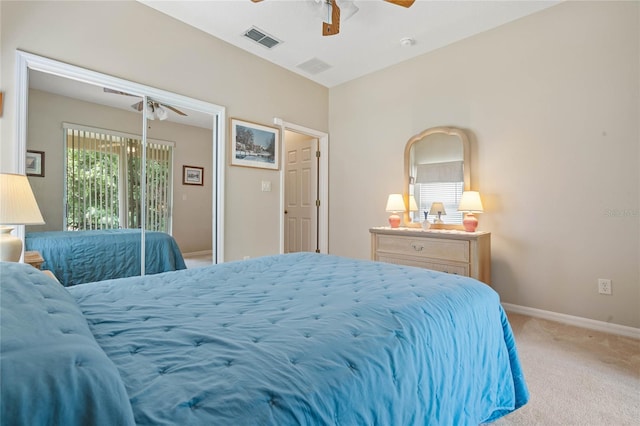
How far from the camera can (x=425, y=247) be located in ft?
10.6

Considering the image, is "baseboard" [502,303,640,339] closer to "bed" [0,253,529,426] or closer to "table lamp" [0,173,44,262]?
"bed" [0,253,529,426]

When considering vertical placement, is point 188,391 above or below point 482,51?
below

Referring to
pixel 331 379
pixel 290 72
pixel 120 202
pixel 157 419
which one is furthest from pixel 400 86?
pixel 157 419

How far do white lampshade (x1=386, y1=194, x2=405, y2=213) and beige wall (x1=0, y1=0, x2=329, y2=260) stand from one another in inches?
56.8

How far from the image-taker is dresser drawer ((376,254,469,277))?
9.80 feet

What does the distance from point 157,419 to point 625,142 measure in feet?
11.7

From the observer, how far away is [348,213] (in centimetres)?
457

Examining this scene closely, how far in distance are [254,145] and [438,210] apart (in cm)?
230

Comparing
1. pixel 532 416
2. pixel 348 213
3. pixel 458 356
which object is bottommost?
pixel 532 416

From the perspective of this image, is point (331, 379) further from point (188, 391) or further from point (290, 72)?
point (290, 72)

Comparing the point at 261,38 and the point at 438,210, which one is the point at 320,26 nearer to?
the point at 261,38

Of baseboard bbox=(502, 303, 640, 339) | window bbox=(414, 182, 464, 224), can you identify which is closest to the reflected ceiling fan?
window bbox=(414, 182, 464, 224)

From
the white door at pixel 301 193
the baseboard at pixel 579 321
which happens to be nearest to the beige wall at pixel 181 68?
the white door at pixel 301 193

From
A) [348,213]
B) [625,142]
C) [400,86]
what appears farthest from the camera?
[348,213]
